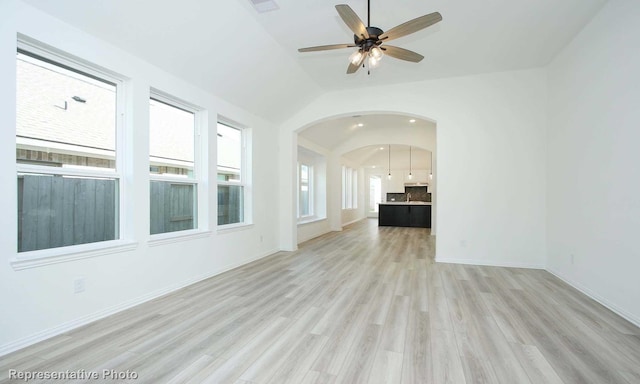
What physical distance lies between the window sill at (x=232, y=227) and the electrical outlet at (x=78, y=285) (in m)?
1.88

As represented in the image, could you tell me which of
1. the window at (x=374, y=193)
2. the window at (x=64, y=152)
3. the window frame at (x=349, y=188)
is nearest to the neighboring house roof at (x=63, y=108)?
the window at (x=64, y=152)

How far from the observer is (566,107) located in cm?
396

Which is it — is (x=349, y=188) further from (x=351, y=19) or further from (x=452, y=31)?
(x=351, y=19)

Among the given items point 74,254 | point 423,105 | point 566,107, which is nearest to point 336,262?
point 423,105

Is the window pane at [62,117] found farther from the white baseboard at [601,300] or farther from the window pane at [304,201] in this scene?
the window pane at [304,201]

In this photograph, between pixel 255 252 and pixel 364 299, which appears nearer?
pixel 364 299

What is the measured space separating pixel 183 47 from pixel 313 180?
614cm

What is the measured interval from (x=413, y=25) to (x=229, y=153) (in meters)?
3.40

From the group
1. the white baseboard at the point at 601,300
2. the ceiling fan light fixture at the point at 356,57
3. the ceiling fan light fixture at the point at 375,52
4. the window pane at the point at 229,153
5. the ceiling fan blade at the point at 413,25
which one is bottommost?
the white baseboard at the point at 601,300

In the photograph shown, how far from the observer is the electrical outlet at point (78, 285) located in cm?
252

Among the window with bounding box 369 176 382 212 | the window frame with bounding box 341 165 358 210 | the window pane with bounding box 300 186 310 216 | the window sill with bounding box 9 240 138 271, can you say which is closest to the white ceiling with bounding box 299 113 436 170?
the window pane with bounding box 300 186 310 216

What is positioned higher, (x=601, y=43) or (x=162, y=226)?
(x=601, y=43)

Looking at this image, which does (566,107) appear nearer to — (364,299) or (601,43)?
(601,43)

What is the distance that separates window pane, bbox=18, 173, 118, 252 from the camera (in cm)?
236
